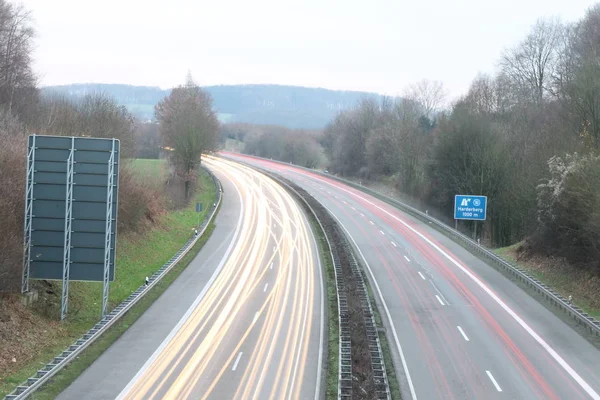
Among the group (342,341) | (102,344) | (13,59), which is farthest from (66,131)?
(342,341)

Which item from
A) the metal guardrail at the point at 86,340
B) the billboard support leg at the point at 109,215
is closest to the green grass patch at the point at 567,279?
the metal guardrail at the point at 86,340

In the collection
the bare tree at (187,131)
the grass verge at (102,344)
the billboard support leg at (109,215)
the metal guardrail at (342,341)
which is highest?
the bare tree at (187,131)

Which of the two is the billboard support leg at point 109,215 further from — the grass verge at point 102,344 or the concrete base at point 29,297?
the concrete base at point 29,297

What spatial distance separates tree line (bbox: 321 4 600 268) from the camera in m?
35.9

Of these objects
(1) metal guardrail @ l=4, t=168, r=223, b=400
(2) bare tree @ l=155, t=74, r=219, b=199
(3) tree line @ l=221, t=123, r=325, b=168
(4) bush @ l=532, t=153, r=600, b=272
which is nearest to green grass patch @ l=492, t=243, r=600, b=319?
(4) bush @ l=532, t=153, r=600, b=272

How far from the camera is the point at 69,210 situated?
2553cm

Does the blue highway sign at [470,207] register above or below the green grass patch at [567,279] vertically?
above

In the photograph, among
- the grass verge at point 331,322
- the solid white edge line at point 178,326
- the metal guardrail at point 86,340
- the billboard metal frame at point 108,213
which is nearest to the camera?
the metal guardrail at point 86,340

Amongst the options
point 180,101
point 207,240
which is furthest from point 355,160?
point 207,240

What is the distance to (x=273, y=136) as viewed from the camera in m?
136

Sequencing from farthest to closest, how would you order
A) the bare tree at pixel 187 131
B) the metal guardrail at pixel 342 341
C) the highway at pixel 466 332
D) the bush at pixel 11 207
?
the bare tree at pixel 187 131, the bush at pixel 11 207, the highway at pixel 466 332, the metal guardrail at pixel 342 341

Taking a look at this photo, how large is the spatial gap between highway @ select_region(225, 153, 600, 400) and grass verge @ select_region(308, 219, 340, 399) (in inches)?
91.2

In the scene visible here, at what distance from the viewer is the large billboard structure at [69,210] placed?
994 inches

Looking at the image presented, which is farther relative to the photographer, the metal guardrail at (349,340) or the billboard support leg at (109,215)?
the billboard support leg at (109,215)
